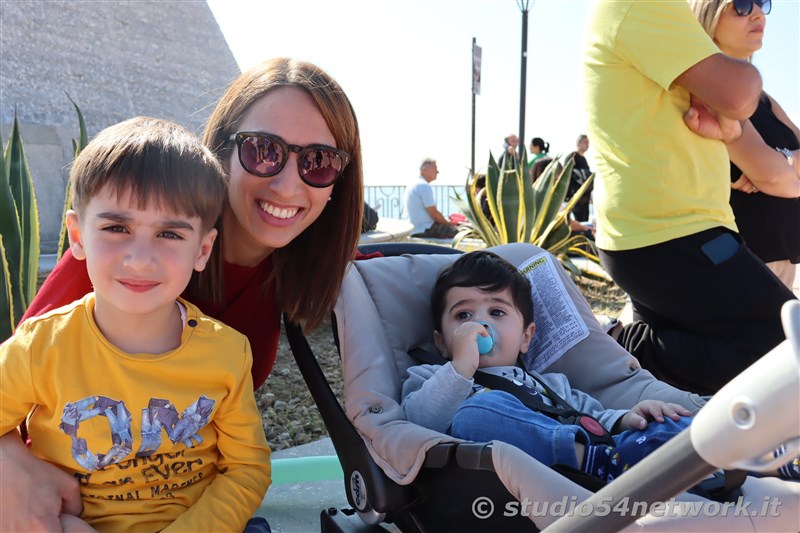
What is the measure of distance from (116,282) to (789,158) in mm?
2716

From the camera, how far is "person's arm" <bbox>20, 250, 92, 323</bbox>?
1.89m

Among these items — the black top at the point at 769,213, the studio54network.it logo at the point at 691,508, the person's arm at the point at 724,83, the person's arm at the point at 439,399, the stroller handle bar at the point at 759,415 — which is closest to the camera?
the stroller handle bar at the point at 759,415

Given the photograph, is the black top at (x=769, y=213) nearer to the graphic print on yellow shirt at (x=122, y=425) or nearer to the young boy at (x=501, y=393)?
the young boy at (x=501, y=393)

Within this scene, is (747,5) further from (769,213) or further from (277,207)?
(277,207)

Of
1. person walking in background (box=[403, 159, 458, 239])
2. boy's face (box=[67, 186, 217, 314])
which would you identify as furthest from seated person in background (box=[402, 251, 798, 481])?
person walking in background (box=[403, 159, 458, 239])

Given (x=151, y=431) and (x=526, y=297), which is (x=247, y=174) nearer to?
(x=151, y=431)

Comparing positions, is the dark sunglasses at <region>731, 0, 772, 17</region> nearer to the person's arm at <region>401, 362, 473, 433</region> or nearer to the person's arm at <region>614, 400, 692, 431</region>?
the person's arm at <region>614, 400, 692, 431</region>

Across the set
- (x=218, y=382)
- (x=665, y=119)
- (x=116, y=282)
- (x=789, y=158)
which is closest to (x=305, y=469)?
(x=218, y=382)

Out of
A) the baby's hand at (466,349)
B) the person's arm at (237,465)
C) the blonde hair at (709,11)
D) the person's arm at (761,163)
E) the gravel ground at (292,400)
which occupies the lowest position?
the gravel ground at (292,400)

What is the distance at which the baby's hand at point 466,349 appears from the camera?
2.08 metres

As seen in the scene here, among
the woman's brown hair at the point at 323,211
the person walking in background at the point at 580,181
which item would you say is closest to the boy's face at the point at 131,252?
the woman's brown hair at the point at 323,211

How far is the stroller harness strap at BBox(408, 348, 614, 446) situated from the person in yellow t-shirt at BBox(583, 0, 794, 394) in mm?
787

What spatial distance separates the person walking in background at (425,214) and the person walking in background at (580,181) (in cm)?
180

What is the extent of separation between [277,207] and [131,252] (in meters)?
0.58
